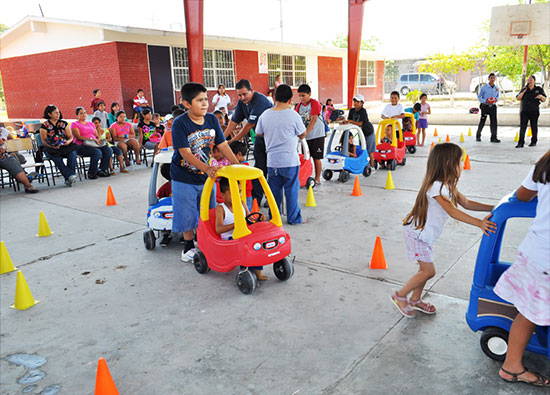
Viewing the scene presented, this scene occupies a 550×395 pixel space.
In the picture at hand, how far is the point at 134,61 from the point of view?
17.9m

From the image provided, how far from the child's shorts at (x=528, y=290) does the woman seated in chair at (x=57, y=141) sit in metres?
9.13

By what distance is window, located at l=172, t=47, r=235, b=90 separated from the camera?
1969 cm

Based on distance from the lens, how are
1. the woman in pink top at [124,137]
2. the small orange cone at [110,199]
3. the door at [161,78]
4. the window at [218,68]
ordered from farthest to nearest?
the window at [218,68] < the door at [161,78] < the woman in pink top at [124,137] < the small orange cone at [110,199]

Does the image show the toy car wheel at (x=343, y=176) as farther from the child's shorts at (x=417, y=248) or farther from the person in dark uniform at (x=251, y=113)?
the child's shorts at (x=417, y=248)

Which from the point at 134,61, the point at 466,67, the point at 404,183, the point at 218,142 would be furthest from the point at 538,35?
the point at 218,142

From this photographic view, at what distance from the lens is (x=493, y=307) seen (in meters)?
2.73

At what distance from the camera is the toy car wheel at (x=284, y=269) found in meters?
4.18

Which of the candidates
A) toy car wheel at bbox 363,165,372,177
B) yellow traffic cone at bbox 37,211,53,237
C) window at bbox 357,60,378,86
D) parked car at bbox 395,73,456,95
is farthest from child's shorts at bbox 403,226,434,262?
parked car at bbox 395,73,456,95

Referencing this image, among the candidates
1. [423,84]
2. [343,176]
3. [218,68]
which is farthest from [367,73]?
[343,176]

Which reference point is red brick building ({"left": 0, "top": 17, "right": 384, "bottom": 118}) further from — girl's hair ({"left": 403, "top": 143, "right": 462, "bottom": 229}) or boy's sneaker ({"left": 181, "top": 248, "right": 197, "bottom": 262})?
girl's hair ({"left": 403, "top": 143, "right": 462, "bottom": 229})

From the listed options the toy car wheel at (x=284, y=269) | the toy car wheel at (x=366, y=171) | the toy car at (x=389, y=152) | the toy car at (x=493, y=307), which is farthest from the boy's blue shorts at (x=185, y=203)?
the toy car at (x=389, y=152)

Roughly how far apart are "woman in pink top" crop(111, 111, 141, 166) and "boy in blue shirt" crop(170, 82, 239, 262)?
743 centimetres

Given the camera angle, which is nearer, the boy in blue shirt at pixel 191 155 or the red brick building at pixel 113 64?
the boy in blue shirt at pixel 191 155

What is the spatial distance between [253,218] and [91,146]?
7270 millimetres
